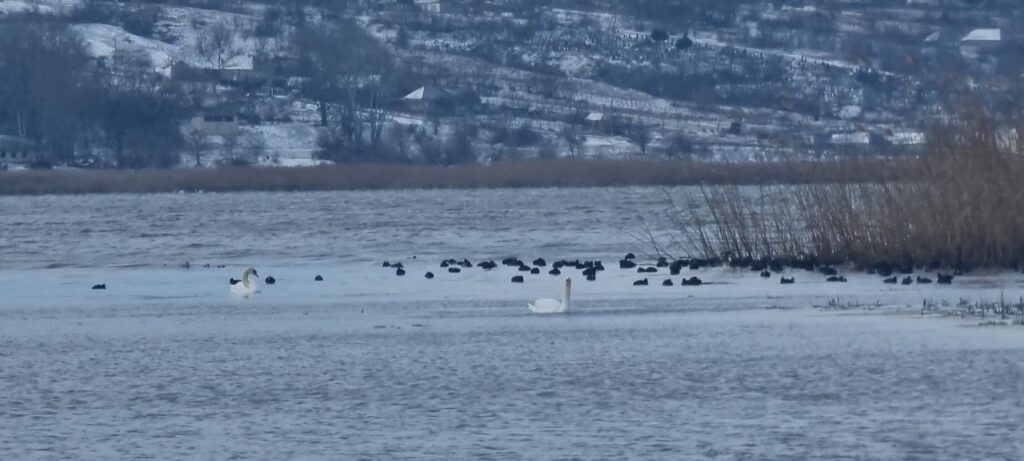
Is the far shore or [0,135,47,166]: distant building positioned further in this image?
[0,135,47,166]: distant building

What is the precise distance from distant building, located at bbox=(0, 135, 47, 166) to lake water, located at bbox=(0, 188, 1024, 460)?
71092mm

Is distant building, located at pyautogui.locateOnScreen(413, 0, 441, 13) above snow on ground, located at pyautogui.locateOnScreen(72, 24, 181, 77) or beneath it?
above

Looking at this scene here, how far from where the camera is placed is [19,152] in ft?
336

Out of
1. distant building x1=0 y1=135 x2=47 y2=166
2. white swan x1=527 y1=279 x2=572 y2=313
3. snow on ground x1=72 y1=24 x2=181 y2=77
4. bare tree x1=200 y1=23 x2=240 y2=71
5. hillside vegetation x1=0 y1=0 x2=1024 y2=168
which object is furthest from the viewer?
bare tree x1=200 y1=23 x2=240 y2=71

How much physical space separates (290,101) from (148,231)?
89154mm

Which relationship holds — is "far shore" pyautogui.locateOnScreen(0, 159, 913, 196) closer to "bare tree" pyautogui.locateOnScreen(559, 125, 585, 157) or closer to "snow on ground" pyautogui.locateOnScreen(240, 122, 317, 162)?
"bare tree" pyautogui.locateOnScreen(559, 125, 585, 157)

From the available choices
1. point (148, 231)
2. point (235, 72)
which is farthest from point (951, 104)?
point (235, 72)

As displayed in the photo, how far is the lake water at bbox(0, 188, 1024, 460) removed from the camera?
1238cm

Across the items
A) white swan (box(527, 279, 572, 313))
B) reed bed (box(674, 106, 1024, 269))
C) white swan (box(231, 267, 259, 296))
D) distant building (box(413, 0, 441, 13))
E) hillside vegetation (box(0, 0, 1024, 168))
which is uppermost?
distant building (box(413, 0, 441, 13))

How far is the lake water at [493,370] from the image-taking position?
1238cm

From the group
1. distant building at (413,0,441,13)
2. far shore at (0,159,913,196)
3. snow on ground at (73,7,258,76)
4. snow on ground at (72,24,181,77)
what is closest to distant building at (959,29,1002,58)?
far shore at (0,159,913,196)

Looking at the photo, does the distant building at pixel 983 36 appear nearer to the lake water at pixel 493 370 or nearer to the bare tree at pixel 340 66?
the bare tree at pixel 340 66

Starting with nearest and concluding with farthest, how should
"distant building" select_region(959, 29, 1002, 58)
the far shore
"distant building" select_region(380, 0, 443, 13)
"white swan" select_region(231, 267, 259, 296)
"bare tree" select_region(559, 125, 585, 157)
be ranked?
"white swan" select_region(231, 267, 259, 296) < the far shore < "bare tree" select_region(559, 125, 585, 157) < "distant building" select_region(959, 29, 1002, 58) < "distant building" select_region(380, 0, 443, 13)

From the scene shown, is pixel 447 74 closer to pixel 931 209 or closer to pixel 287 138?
pixel 287 138
